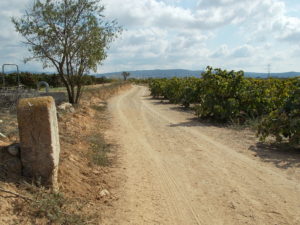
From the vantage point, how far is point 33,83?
42.9 meters

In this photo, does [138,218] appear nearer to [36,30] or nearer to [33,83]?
[36,30]

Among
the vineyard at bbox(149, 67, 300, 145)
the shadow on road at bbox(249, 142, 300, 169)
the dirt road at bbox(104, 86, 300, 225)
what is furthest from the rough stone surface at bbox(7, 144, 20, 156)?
the vineyard at bbox(149, 67, 300, 145)

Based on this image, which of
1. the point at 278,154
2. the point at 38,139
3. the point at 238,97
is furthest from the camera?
the point at 238,97

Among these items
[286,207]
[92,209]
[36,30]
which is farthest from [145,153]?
[36,30]

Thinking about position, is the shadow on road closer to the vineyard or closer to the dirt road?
the dirt road

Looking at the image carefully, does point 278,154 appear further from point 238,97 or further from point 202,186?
point 238,97

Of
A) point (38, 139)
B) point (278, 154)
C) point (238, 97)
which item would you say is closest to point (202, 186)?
point (38, 139)

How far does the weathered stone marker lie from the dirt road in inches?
45.2

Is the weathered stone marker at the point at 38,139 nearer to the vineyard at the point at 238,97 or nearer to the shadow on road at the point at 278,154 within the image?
the shadow on road at the point at 278,154

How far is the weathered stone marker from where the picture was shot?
406cm

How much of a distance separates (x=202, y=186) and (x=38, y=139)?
277 cm

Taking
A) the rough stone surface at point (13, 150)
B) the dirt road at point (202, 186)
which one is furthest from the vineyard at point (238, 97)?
the rough stone surface at point (13, 150)

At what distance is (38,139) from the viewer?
163 inches

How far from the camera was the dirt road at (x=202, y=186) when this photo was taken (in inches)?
157
